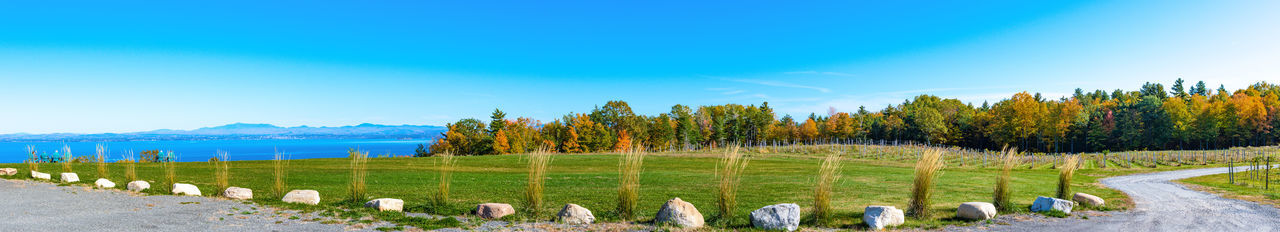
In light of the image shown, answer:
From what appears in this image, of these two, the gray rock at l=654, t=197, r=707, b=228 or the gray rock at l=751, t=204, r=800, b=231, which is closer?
the gray rock at l=751, t=204, r=800, b=231

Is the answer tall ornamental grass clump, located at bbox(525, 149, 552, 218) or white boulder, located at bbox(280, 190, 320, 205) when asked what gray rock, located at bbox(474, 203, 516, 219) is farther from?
white boulder, located at bbox(280, 190, 320, 205)

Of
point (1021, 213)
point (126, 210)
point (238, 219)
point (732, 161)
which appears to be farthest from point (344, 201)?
point (1021, 213)

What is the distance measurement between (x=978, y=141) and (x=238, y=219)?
349 ft

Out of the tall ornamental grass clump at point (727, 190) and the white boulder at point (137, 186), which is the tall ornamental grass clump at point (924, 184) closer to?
the tall ornamental grass clump at point (727, 190)

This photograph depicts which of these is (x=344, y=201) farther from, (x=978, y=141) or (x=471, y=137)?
(x=978, y=141)

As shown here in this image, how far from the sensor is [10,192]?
12461 mm

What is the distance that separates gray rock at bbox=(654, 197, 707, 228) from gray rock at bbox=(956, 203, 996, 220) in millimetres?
4712

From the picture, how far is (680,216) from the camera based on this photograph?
27.9 ft

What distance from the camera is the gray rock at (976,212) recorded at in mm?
9586

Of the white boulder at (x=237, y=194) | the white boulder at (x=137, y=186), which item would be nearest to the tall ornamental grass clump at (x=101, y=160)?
the white boulder at (x=137, y=186)

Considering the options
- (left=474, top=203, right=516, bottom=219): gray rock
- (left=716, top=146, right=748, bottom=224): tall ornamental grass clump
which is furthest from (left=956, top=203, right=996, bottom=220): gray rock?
(left=474, top=203, right=516, bottom=219): gray rock

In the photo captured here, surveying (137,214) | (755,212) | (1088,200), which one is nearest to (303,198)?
(137,214)

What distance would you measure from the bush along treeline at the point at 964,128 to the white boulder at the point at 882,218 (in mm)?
56051

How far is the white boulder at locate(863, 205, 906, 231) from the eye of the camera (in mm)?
8617
